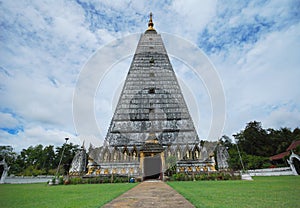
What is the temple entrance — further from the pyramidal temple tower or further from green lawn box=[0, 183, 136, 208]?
green lawn box=[0, 183, 136, 208]

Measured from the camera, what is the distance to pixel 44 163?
38625 mm

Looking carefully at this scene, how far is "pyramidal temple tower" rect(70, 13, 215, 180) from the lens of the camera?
16000mm

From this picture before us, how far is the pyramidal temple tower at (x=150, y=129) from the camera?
1600cm

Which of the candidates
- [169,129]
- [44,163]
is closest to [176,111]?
[169,129]

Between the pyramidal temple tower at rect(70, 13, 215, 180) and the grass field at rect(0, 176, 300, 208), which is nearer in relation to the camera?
the grass field at rect(0, 176, 300, 208)

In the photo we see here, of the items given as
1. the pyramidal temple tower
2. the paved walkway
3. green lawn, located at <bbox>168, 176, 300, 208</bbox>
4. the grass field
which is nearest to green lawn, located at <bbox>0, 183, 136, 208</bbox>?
the grass field

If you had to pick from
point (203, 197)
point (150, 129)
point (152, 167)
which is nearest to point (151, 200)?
point (203, 197)

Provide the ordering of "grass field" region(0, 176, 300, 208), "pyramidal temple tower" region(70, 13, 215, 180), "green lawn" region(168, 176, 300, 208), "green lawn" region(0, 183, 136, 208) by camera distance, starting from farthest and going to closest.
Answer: "pyramidal temple tower" region(70, 13, 215, 180) < "green lawn" region(0, 183, 136, 208) < "grass field" region(0, 176, 300, 208) < "green lawn" region(168, 176, 300, 208)

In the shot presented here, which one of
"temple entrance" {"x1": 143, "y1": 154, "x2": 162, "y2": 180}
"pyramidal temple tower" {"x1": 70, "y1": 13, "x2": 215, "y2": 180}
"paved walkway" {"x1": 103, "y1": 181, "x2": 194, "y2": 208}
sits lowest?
"paved walkway" {"x1": 103, "y1": 181, "x2": 194, "y2": 208}

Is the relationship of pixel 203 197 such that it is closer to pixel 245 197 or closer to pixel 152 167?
pixel 245 197

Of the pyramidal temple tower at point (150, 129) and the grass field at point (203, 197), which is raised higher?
the pyramidal temple tower at point (150, 129)

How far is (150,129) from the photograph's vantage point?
66.1 feet

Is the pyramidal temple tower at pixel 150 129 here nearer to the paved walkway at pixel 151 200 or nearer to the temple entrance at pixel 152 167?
the temple entrance at pixel 152 167

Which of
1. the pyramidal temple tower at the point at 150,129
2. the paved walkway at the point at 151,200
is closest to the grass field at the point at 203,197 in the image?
the paved walkway at the point at 151,200
